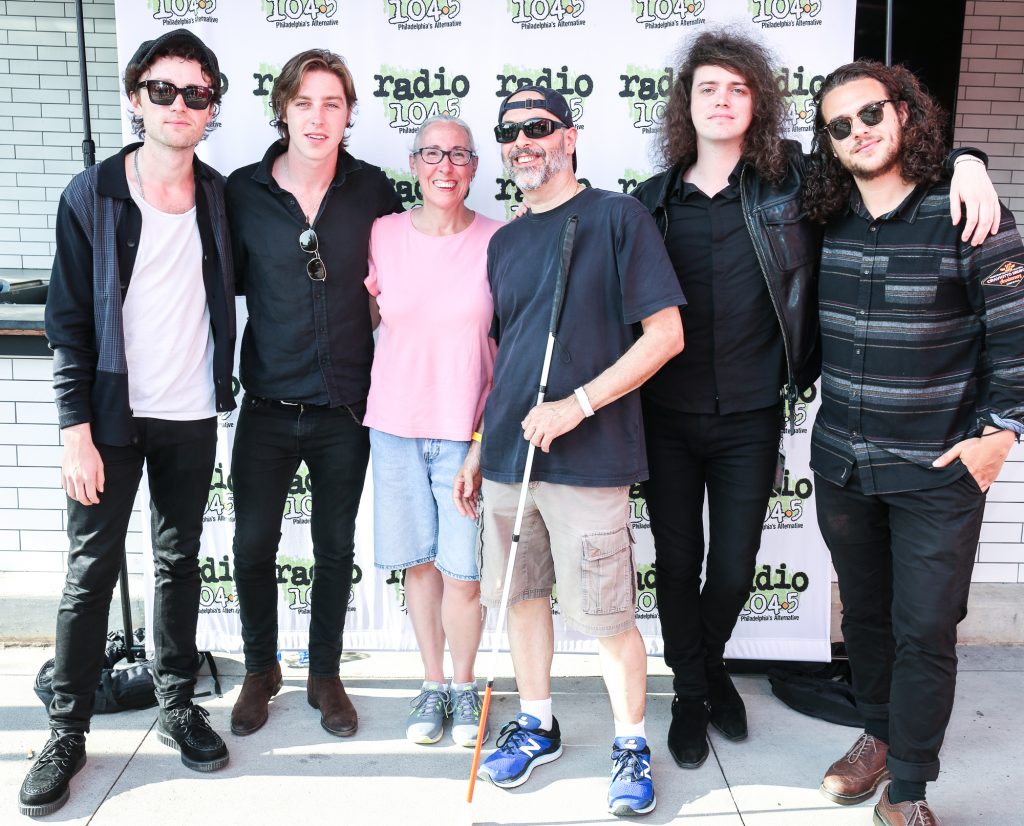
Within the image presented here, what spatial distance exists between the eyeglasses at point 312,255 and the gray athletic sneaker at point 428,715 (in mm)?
1614

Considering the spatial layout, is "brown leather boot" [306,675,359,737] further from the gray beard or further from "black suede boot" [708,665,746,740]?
the gray beard

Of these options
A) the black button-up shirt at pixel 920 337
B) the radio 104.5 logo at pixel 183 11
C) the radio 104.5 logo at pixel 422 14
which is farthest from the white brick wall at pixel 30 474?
the black button-up shirt at pixel 920 337

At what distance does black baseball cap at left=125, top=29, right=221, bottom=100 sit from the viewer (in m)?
3.17

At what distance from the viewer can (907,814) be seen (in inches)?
116

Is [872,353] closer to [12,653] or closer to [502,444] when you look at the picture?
[502,444]

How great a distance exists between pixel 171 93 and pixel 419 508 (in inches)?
63.5

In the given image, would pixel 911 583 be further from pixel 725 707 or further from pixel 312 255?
pixel 312 255

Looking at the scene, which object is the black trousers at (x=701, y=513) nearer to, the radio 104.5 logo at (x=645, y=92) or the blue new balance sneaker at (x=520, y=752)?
the blue new balance sneaker at (x=520, y=752)

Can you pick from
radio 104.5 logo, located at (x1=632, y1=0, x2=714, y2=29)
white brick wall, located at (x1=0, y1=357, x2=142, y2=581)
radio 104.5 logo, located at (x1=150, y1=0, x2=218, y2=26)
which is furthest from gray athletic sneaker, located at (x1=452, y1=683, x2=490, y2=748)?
radio 104.5 logo, located at (x1=150, y1=0, x2=218, y2=26)

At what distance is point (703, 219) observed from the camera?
3205 millimetres

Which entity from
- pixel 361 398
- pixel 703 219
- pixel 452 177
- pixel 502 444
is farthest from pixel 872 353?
pixel 361 398

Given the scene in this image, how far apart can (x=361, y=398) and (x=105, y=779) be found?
156 centimetres

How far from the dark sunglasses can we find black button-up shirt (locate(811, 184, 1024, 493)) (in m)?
0.96

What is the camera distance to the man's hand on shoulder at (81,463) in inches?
122
